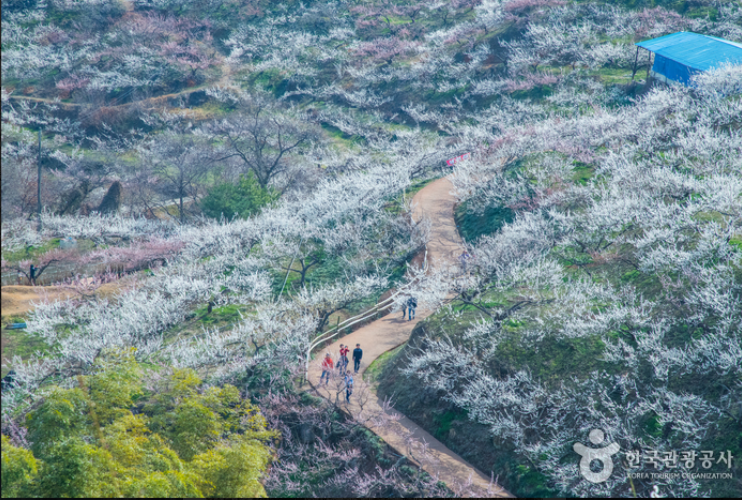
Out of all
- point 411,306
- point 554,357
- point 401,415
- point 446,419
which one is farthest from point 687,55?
point 401,415

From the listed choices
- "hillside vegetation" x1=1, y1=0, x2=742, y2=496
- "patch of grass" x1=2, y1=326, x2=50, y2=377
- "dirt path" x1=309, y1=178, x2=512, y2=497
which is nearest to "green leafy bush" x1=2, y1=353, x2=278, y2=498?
"hillside vegetation" x1=1, y1=0, x2=742, y2=496

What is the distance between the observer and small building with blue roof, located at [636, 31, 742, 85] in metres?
42.0

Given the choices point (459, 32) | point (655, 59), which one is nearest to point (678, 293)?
point (655, 59)

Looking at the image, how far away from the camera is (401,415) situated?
2270 centimetres

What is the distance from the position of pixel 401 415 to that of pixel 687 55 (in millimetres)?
38149

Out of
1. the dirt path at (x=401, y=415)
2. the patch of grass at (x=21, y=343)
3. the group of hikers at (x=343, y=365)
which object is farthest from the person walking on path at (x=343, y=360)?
the patch of grass at (x=21, y=343)

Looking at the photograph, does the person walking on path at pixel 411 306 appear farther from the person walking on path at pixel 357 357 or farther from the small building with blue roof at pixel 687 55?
the small building with blue roof at pixel 687 55

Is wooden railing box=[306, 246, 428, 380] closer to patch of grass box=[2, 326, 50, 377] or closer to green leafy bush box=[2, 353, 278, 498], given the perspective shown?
green leafy bush box=[2, 353, 278, 498]

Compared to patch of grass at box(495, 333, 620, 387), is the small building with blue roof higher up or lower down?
higher up

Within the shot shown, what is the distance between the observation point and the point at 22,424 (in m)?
20.8

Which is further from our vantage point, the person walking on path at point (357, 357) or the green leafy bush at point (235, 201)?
the green leafy bush at point (235, 201)

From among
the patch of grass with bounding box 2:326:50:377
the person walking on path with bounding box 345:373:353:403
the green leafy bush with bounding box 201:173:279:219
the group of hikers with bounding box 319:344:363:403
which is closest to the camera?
the person walking on path with bounding box 345:373:353:403

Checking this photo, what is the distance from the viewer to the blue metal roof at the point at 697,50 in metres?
41.9

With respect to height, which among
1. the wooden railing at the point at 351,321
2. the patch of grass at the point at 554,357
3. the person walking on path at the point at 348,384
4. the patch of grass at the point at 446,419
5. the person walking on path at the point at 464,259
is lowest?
the wooden railing at the point at 351,321
